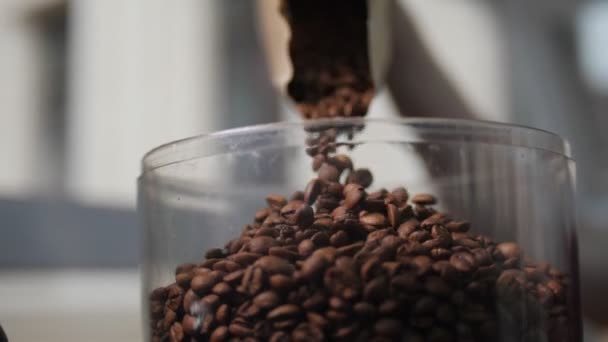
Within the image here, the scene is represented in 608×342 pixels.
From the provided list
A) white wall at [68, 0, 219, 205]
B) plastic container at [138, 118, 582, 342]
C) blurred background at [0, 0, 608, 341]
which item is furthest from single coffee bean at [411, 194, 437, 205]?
white wall at [68, 0, 219, 205]

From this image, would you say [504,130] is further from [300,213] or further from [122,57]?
[122,57]

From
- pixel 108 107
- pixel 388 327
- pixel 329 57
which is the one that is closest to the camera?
pixel 388 327

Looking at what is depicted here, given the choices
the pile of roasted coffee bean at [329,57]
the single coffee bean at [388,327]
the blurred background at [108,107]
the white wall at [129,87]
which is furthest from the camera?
the white wall at [129,87]

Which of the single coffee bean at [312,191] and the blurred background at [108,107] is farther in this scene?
the blurred background at [108,107]

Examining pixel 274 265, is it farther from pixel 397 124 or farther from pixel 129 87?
pixel 129 87

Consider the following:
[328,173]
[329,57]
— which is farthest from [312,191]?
[329,57]

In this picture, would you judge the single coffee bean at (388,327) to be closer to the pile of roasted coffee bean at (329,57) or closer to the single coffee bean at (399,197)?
the single coffee bean at (399,197)

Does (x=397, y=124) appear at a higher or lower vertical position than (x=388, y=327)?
higher

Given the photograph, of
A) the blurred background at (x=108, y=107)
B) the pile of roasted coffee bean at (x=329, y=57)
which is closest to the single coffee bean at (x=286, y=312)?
the pile of roasted coffee bean at (x=329, y=57)
